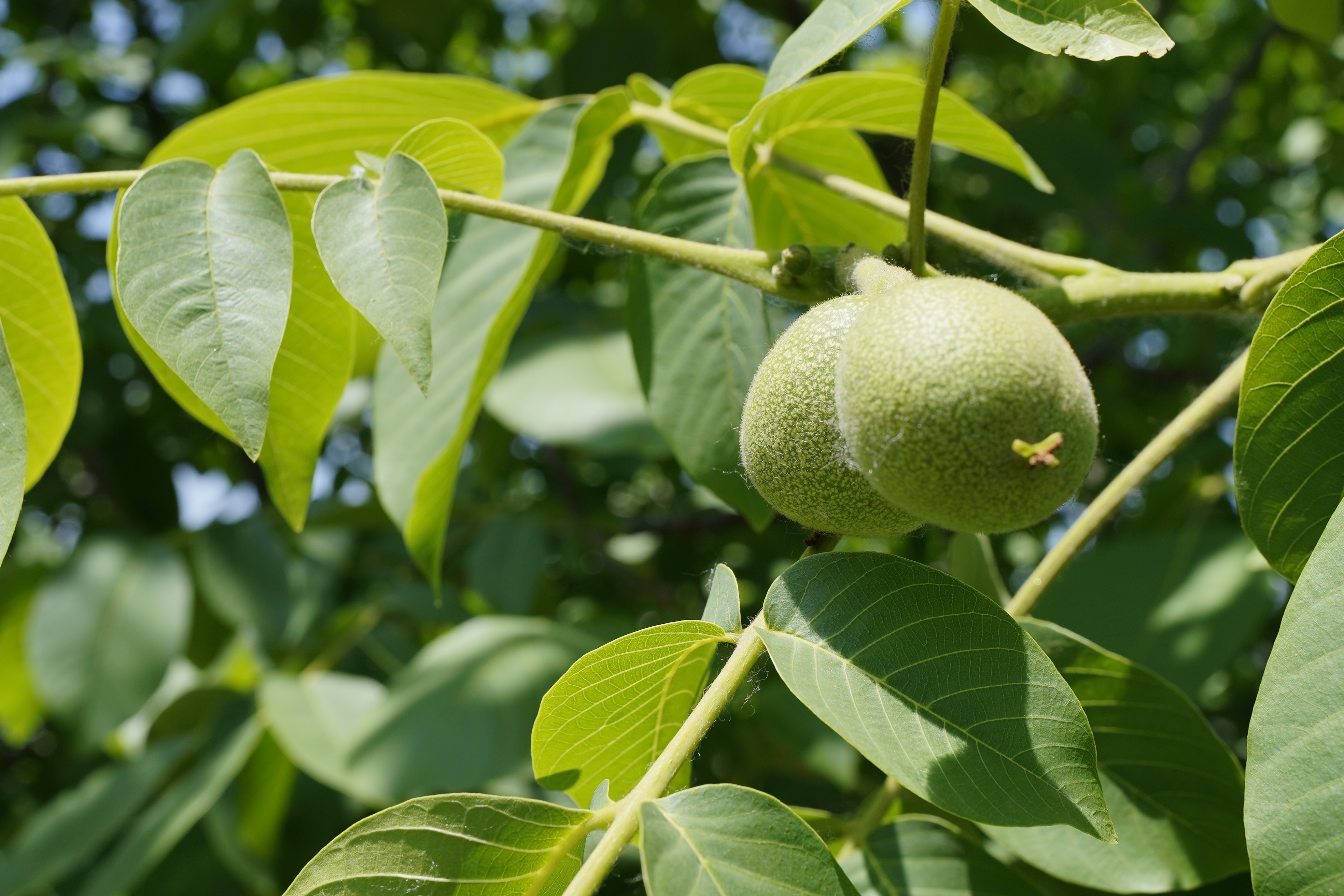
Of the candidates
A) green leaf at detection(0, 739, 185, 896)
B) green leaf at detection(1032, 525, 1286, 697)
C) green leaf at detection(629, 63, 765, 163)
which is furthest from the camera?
green leaf at detection(0, 739, 185, 896)

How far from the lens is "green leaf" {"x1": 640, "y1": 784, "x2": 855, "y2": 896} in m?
0.65

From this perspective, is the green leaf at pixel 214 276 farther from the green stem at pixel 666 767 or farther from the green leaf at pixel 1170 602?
the green leaf at pixel 1170 602

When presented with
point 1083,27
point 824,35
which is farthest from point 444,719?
point 1083,27

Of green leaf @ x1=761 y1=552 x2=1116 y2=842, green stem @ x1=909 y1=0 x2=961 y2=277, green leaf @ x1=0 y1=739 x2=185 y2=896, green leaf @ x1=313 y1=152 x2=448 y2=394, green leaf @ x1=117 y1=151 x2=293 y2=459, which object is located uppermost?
green stem @ x1=909 y1=0 x2=961 y2=277

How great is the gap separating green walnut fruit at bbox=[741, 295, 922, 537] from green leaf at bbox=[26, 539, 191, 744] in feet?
5.02

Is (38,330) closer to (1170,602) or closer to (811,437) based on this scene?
(811,437)

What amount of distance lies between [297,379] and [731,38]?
2916 mm

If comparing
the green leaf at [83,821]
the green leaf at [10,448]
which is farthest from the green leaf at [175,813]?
the green leaf at [10,448]

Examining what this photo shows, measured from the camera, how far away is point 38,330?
3.34 ft

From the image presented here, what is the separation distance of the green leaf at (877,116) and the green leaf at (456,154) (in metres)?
0.26

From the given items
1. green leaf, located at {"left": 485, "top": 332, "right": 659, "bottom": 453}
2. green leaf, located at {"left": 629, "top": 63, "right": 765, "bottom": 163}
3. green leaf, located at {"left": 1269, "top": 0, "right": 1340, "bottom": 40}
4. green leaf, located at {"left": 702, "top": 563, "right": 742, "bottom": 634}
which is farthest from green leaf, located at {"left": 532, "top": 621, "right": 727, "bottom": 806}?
green leaf, located at {"left": 1269, "top": 0, "right": 1340, "bottom": 40}

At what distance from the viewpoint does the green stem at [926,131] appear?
84cm

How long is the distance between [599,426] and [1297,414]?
1.18 meters

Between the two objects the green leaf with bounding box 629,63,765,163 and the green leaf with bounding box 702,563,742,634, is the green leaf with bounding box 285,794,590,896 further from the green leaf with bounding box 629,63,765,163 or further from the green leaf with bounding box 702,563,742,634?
the green leaf with bounding box 629,63,765,163
